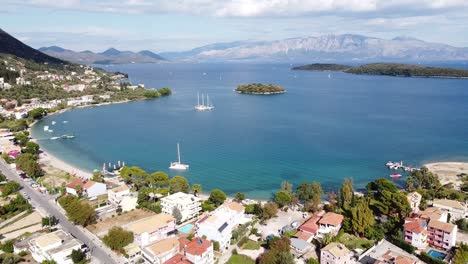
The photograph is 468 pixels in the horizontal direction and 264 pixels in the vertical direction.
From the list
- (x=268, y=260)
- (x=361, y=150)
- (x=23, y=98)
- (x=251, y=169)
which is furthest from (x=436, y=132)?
(x=23, y=98)

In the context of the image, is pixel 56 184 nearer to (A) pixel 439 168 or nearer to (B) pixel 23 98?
(A) pixel 439 168

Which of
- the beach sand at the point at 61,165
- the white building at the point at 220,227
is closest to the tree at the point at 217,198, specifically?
the white building at the point at 220,227

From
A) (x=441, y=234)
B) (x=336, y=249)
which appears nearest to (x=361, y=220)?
(x=336, y=249)

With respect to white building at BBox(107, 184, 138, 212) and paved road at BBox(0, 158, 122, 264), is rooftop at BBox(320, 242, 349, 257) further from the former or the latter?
white building at BBox(107, 184, 138, 212)

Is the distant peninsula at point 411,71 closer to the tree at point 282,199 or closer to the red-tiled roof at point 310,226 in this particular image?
the tree at point 282,199

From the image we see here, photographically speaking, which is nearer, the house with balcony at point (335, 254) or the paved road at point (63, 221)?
the house with balcony at point (335, 254)

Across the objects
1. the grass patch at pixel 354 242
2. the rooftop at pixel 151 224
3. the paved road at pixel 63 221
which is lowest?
the grass patch at pixel 354 242

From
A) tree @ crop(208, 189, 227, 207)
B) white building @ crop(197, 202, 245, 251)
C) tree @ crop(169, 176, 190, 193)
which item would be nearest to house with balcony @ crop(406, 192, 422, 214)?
white building @ crop(197, 202, 245, 251)
